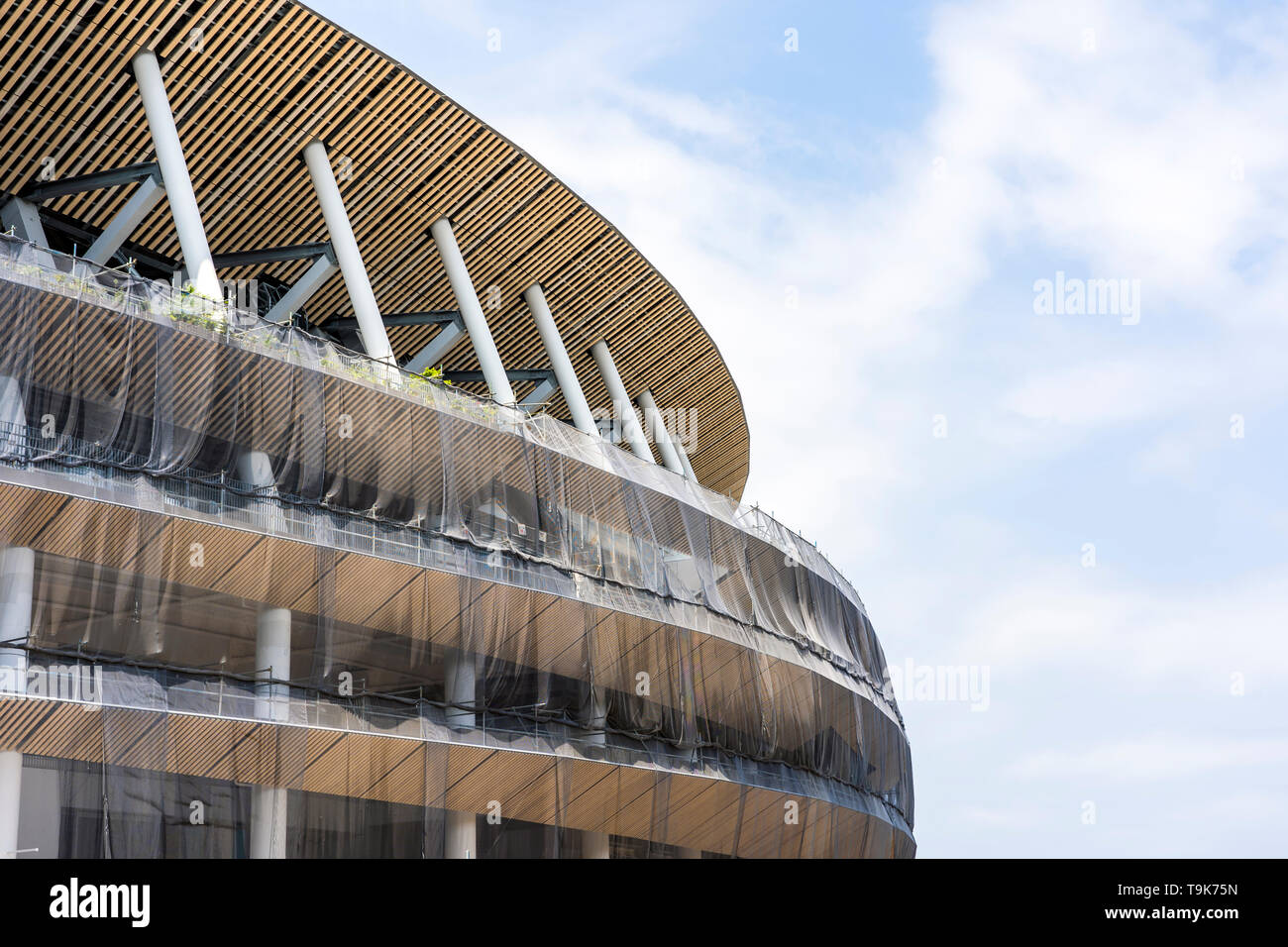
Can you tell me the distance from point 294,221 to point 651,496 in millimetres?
7408

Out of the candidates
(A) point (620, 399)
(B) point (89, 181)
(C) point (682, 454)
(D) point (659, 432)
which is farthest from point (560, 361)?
(B) point (89, 181)

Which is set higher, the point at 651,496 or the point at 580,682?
the point at 651,496

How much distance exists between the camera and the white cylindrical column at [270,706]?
1722 cm

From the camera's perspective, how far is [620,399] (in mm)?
28859

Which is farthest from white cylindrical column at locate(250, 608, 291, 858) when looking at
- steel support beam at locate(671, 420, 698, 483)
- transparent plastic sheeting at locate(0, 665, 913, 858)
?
steel support beam at locate(671, 420, 698, 483)

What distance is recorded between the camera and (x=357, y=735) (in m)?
17.7

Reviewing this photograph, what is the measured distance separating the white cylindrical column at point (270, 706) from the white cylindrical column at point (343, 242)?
5016 millimetres

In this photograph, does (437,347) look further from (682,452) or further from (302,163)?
(682,452)

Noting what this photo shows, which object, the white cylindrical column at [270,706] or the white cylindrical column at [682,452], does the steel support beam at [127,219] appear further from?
the white cylindrical column at [682,452]

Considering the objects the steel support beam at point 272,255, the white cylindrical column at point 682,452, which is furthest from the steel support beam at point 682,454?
the steel support beam at point 272,255

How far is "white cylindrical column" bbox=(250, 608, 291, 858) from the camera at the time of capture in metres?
17.2
